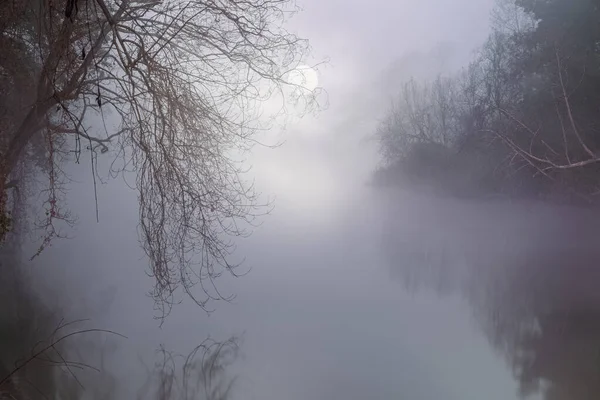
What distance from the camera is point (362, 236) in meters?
6.32

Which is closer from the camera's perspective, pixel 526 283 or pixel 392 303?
pixel 392 303

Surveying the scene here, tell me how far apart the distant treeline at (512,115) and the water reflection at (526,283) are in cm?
47

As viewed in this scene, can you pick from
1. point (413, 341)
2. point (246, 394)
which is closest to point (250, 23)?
point (246, 394)

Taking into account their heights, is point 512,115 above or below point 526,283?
above

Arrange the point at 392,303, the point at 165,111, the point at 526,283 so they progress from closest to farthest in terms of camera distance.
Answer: the point at 165,111
the point at 392,303
the point at 526,283

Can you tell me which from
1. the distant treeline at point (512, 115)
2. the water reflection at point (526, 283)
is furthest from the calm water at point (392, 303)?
the distant treeline at point (512, 115)

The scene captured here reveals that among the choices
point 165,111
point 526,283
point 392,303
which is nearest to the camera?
point 165,111

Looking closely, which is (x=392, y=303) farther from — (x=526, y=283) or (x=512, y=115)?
(x=512, y=115)

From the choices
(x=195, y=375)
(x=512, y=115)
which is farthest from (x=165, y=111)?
(x=512, y=115)

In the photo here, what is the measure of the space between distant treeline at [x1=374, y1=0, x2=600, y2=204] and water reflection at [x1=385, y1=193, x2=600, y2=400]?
470mm

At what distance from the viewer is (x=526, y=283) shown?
5.01 m

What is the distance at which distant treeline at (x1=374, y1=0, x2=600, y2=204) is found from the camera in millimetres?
5102

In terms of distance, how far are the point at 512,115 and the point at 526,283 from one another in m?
1.70

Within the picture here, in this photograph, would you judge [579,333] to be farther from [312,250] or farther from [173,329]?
[173,329]
